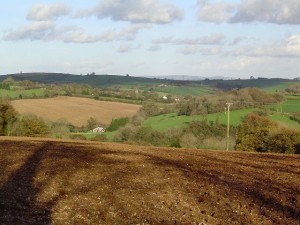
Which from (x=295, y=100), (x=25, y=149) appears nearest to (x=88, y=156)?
(x=25, y=149)

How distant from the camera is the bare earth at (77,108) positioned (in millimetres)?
82938

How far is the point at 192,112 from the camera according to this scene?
78.6 meters

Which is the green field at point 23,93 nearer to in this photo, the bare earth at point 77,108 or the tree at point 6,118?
the bare earth at point 77,108

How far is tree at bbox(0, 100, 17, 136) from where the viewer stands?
5325 cm

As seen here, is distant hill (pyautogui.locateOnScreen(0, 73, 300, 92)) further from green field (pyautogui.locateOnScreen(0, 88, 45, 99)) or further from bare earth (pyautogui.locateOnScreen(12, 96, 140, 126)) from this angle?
bare earth (pyautogui.locateOnScreen(12, 96, 140, 126))

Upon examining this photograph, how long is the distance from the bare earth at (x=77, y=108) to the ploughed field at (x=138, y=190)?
211ft

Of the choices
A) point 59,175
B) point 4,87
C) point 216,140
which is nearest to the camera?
point 59,175

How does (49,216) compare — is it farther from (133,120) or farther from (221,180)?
(133,120)

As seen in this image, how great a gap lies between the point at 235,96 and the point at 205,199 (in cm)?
7495

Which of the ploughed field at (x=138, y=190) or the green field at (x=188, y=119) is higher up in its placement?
the ploughed field at (x=138, y=190)

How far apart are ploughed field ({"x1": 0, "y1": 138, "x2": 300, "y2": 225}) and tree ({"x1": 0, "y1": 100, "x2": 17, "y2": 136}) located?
37.6 m

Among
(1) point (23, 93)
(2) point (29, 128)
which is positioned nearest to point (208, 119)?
(2) point (29, 128)

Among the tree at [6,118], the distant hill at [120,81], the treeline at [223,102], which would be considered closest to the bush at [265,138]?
the treeline at [223,102]

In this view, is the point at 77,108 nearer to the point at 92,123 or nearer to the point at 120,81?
the point at 92,123
